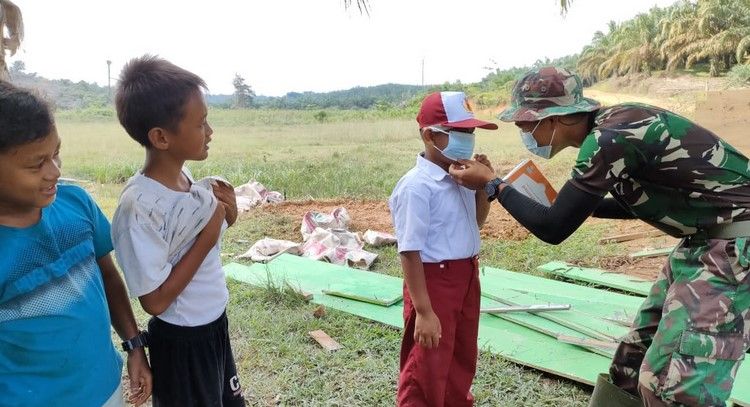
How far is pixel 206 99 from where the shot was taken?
1.84m

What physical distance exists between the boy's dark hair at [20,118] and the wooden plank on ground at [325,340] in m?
2.64

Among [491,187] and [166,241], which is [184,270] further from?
[491,187]

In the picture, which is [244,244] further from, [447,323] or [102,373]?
[102,373]

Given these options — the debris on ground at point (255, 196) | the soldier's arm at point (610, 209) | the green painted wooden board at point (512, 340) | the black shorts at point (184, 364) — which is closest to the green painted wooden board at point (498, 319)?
the green painted wooden board at point (512, 340)

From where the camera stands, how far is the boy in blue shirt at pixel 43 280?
1.39 meters

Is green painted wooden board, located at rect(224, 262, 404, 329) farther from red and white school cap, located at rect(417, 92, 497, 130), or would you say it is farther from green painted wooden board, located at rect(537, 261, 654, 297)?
red and white school cap, located at rect(417, 92, 497, 130)

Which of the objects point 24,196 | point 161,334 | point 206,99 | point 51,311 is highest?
point 206,99

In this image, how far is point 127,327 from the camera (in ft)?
5.97

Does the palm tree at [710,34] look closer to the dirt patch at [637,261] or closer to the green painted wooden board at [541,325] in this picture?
the dirt patch at [637,261]

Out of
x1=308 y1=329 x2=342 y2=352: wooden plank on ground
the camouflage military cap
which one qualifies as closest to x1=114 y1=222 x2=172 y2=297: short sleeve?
the camouflage military cap

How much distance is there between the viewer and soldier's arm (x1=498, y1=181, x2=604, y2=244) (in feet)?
6.24

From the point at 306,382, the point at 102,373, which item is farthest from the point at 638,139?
the point at 306,382

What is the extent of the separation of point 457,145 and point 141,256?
4.35 ft

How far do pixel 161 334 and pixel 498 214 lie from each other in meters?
6.92
